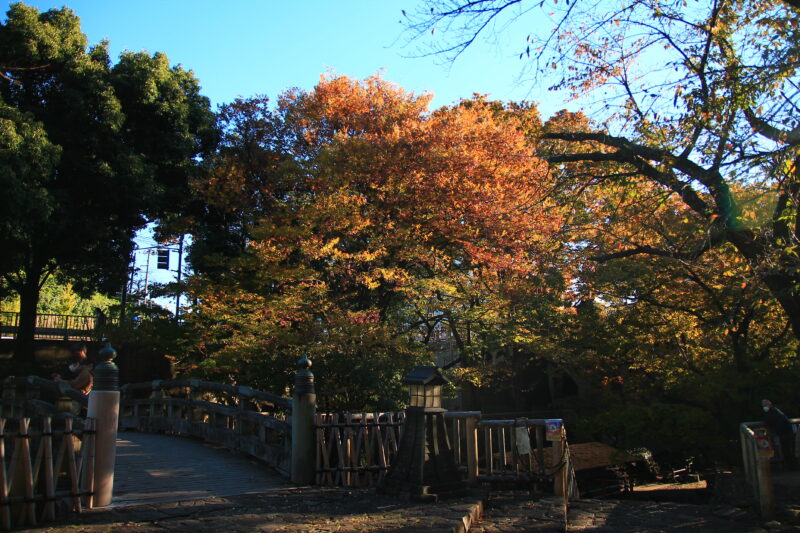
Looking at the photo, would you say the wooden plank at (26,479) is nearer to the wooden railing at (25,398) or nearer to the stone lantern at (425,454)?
the stone lantern at (425,454)

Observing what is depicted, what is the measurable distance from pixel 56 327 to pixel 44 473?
30.4 meters

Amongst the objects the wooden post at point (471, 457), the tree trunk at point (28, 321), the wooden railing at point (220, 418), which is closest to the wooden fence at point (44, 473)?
the wooden railing at point (220, 418)

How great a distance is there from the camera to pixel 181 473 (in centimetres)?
1007

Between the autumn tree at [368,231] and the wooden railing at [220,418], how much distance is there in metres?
1.34

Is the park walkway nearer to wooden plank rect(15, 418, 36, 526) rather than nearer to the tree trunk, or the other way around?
wooden plank rect(15, 418, 36, 526)

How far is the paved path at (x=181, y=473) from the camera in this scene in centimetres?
859

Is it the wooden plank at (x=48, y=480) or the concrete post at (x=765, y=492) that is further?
the concrete post at (x=765, y=492)

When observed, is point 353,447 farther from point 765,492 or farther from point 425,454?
point 765,492

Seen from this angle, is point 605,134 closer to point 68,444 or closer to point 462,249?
point 462,249

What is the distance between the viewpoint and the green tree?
1936 cm

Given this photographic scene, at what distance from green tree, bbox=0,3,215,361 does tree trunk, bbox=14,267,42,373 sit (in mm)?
38

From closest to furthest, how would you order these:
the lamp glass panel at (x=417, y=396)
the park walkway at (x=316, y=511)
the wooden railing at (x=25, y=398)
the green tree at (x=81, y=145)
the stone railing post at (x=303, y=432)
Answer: the park walkway at (x=316, y=511) < the lamp glass panel at (x=417, y=396) < the stone railing post at (x=303, y=432) < the wooden railing at (x=25, y=398) < the green tree at (x=81, y=145)

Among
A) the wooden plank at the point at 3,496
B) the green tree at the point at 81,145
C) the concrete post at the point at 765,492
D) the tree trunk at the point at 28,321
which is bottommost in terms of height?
the concrete post at the point at 765,492

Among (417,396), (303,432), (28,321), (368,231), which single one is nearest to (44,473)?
(303,432)
